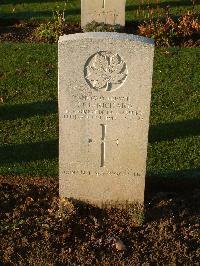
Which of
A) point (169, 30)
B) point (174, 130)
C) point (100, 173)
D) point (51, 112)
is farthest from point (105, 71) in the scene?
point (169, 30)

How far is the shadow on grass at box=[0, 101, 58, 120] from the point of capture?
26.8 feet

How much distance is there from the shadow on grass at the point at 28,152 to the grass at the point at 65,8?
234 inches

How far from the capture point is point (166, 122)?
7934mm

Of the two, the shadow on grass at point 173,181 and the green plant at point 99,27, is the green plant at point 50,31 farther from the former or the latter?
the shadow on grass at point 173,181

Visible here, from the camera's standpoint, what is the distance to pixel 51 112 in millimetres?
8266

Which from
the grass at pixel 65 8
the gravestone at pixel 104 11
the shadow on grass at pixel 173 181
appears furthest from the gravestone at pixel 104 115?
the grass at pixel 65 8

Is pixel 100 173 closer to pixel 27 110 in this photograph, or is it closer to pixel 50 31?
pixel 27 110

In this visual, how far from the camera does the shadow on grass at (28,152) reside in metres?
7.01

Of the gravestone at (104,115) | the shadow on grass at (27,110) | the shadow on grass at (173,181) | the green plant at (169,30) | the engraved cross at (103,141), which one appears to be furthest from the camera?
the green plant at (169,30)

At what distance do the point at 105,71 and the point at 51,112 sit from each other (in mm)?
3202

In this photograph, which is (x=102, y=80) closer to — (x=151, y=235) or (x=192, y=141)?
(x=151, y=235)

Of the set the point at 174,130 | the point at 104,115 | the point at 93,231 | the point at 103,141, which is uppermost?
the point at 104,115

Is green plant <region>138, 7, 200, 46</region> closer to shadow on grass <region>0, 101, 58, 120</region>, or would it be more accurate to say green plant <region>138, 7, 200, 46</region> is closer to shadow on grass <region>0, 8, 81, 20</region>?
shadow on grass <region>0, 8, 81, 20</region>

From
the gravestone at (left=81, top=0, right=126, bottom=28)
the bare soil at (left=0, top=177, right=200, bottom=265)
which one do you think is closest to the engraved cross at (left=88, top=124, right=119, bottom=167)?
the bare soil at (left=0, top=177, right=200, bottom=265)
